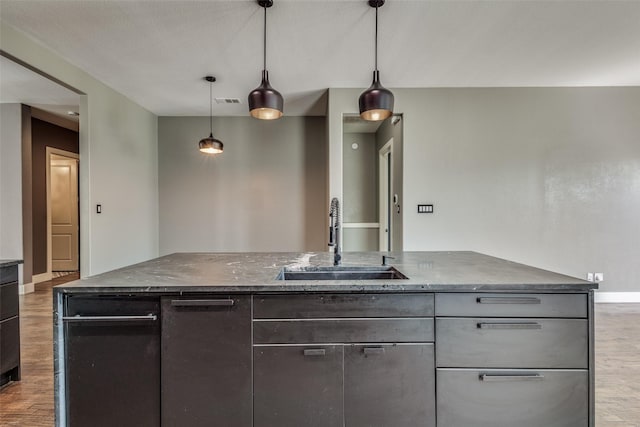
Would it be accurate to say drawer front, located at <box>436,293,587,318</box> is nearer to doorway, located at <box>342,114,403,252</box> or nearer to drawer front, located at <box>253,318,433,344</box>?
drawer front, located at <box>253,318,433,344</box>

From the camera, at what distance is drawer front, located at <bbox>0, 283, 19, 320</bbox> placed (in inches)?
80.3

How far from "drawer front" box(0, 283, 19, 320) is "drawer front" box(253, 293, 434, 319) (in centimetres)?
187

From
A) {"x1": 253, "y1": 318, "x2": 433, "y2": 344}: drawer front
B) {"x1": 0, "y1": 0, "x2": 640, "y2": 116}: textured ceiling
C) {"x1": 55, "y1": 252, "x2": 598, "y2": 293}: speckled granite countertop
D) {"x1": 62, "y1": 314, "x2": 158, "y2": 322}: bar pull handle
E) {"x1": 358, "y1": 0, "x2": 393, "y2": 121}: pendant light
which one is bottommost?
{"x1": 253, "y1": 318, "x2": 433, "y2": 344}: drawer front

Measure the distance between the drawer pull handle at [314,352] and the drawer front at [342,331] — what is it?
3 cm

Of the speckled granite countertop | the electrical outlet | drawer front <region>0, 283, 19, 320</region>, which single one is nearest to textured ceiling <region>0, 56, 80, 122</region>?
drawer front <region>0, 283, 19, 320</region>

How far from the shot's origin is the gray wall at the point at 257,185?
199 inches

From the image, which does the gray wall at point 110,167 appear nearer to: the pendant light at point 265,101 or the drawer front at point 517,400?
the pendant light at point 265,101

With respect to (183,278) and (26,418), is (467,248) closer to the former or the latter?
(183,278)

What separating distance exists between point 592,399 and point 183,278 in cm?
182

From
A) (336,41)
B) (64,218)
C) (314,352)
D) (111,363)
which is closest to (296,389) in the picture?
(314,352)

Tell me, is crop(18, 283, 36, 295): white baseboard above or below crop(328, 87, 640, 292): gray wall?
below

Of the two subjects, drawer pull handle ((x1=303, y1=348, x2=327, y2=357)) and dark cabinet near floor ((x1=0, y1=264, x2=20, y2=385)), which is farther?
dark cabinet near floor ((x1=0, y1=264, x2=20, y2=385))

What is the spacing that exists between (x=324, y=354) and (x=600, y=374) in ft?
7.54

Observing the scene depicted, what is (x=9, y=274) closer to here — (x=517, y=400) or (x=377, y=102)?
(x=377, y=102)
